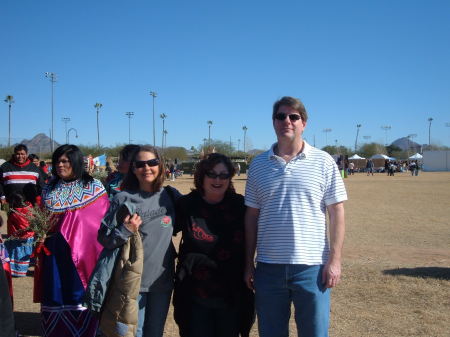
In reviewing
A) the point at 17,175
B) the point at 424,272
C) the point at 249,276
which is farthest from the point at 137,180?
the point at 424,272

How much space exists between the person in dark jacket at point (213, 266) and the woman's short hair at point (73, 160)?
4.69 feet

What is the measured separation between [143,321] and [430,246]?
701 cm

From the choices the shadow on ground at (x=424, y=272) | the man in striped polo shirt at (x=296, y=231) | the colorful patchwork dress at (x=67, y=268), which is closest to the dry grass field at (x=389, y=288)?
the shadow on ground at (x=424, y=272)

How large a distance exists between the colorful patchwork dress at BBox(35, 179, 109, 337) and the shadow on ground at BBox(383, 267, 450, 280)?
441 cm

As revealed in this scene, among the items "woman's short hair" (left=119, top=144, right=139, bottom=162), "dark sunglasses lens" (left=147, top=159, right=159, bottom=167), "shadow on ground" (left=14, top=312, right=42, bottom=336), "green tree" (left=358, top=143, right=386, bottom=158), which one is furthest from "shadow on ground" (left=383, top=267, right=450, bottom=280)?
"green tree" (left=358, top=143, right=386, bottom=158)

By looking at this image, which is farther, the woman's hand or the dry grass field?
the dry grass field

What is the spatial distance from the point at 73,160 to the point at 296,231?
2.25 meters

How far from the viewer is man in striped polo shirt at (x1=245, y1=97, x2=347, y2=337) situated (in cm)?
272

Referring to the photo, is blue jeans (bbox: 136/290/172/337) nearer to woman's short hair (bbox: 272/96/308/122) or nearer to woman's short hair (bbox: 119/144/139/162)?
woman's short hair (bbox: 272/96/308/122)

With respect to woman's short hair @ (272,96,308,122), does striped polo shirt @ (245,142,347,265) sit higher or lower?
lower

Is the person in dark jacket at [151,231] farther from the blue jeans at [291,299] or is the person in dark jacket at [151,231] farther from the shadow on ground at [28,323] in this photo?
the shadow on ground at [28,323]

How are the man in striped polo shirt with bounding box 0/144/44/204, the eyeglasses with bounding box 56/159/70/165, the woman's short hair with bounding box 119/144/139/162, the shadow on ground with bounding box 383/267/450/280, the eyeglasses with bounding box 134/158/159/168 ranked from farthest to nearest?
the man in striped polo shirt with bounding box 0/144/44/204 → the shadow on ground with bounding box 383/267/450/280 → the woman's short hair with bounding box 119/144/139/162 → the eyeglasses with bounding box 56/159/70/165 → the eyeglasses with bounding box 134/158/159/168

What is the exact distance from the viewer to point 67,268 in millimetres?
3762

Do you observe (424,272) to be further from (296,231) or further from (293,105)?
(293,105)
